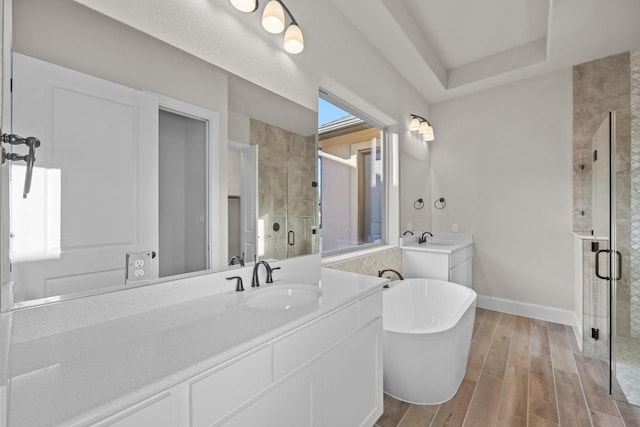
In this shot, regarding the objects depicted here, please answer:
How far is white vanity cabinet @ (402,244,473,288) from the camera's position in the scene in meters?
2.88

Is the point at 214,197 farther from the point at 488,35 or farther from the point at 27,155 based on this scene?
the point at 488,35

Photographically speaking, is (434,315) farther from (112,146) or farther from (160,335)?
(112,146)

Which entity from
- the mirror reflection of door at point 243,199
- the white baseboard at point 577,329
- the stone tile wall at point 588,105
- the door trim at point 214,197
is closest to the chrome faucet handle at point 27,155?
the door trim at point 214,197

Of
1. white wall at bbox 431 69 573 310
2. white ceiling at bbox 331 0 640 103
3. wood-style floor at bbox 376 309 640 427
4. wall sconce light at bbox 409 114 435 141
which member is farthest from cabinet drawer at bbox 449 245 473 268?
white ceiling at bbox 331 0 640 103

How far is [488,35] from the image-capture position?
2920 millimetres

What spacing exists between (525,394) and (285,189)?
2.10 meters

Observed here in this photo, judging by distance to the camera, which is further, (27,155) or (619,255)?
(619,255)

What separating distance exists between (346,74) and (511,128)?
2334mm

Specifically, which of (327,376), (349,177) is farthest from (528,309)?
(327,376)

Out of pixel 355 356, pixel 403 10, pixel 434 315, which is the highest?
pixel 403 10

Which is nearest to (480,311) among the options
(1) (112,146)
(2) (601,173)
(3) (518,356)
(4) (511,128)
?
(3) (518,356)

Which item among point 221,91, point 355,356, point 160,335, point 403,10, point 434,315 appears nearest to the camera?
point 160,335

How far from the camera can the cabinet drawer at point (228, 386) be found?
0.72 metres

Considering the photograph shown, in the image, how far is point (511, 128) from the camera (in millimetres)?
3375
